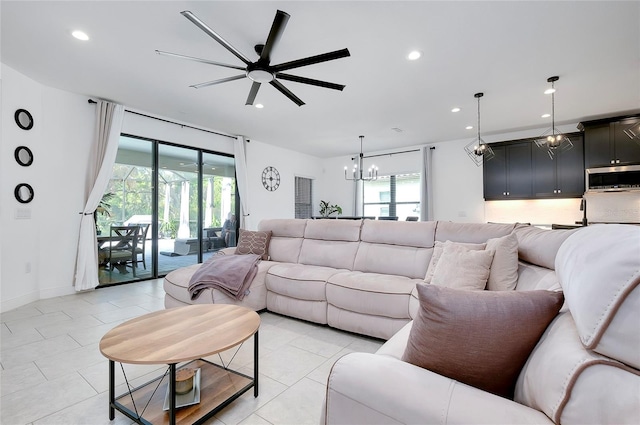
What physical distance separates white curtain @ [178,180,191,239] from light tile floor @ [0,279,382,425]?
6.91 ft

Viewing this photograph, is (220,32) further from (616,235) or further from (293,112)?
(616,235)

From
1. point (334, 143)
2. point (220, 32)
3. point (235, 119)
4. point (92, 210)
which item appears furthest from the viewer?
point (334, 143)

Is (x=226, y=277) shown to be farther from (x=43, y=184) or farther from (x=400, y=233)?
(x=43, y=184)

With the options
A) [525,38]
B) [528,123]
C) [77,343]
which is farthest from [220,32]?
[528,123]

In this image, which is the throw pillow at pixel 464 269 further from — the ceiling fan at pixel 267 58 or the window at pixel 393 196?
the window at pixel 393 196

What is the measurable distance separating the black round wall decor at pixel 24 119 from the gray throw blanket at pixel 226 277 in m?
2.99

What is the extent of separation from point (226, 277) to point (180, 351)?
4.85 ft

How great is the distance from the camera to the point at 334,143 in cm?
679

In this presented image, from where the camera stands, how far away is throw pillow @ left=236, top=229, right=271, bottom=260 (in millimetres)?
3670

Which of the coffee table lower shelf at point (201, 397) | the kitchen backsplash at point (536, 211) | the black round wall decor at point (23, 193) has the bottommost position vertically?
the coffee table lower shelf at point (201, 397)

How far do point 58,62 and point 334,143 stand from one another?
4.91 meters

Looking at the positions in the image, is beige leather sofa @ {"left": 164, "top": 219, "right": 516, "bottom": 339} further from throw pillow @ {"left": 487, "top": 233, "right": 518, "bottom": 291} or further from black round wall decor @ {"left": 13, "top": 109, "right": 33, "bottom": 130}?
black round wall decor @ {"left": 13, "top": 109, "right": 33, "bottom": 130}

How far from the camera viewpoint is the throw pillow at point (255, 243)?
12.0 ft

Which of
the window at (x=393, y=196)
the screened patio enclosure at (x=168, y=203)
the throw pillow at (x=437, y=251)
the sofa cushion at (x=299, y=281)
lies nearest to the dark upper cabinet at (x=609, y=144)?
the window at (x=393, y=196)
